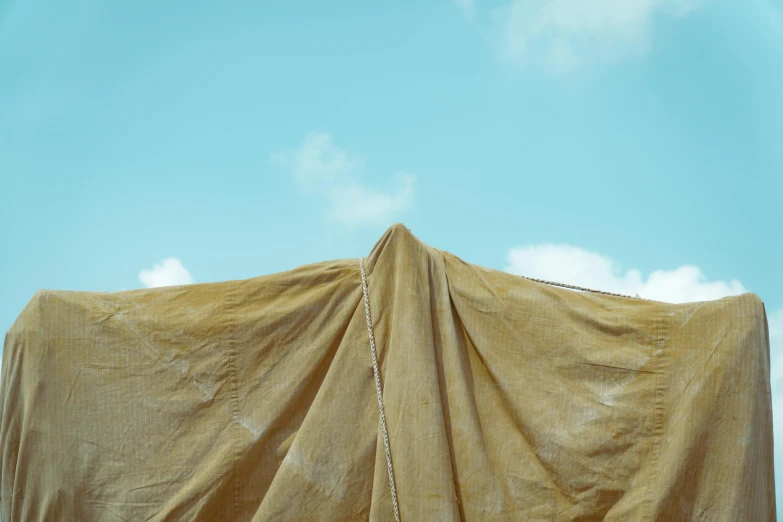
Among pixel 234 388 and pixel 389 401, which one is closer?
pixel 389 401

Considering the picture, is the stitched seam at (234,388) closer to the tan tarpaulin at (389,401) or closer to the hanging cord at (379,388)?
the tan tarpaulin at (389,401)

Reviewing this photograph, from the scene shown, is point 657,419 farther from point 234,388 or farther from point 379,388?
point 234,388

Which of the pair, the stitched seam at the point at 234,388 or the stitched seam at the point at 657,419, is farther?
the stitched seam at the point at 234,388

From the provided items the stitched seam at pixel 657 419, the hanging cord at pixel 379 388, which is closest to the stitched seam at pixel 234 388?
the hanging cord at pixel 379 388

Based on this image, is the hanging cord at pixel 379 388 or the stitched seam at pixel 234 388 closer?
the hanging cord at pixel 379 388

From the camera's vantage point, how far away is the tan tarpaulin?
2537mm

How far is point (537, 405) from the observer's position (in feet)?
8.64

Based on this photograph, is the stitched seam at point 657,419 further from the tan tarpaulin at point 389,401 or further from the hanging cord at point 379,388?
the hanging cord at point 379,388

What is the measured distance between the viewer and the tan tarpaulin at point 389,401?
2.54 meters

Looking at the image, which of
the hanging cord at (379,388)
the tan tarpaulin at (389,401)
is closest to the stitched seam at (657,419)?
the tan tarpaulin at (389,401)

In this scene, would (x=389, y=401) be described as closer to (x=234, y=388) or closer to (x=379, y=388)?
(x=379, y=388)

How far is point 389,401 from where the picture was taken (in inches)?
102

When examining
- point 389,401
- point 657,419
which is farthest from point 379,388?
point 657,419

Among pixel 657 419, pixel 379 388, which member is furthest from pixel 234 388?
pixel 657 419
